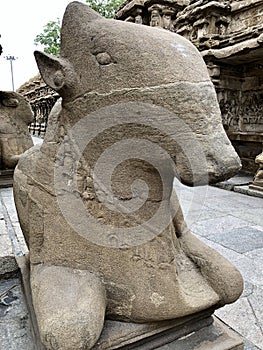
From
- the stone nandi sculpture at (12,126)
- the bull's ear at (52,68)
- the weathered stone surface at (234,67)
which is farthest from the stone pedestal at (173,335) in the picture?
the weathered stone surface at (234,67)

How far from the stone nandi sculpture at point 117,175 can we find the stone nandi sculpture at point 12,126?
3553 mm

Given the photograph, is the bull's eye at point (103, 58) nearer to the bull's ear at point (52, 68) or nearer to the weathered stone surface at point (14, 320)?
the bull's ear at point (52, 68)

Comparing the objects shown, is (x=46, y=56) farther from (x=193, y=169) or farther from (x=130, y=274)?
(x=130, y=274)

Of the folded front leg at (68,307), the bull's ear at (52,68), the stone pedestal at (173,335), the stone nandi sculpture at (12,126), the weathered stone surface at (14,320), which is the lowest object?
the weathered stone surface at (14,320)

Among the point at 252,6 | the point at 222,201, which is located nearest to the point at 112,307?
the point at 222,201

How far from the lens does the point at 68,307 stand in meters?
0.92

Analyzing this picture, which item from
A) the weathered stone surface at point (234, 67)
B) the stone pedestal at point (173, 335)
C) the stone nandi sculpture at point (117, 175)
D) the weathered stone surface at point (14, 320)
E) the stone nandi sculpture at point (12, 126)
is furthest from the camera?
the weathered stone surface at point (234, 67)

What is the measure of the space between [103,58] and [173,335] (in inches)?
38.5

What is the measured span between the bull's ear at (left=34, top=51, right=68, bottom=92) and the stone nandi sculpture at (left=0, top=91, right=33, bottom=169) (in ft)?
12.3

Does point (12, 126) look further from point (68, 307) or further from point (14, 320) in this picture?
point (68, 307)

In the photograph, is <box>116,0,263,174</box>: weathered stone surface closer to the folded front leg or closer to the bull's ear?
the bull's ear

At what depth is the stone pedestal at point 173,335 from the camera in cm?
105

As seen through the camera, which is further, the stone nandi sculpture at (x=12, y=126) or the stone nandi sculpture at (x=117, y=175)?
the stone nandi sculpture at (x=12, y=126)

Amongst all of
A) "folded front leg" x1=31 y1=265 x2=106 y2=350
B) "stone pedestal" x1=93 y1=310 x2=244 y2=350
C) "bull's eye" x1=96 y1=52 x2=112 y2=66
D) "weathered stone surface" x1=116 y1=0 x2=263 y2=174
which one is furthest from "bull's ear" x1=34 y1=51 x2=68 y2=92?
"weathered stone surface" x1=116 y1=0 x2=263 y2=174
